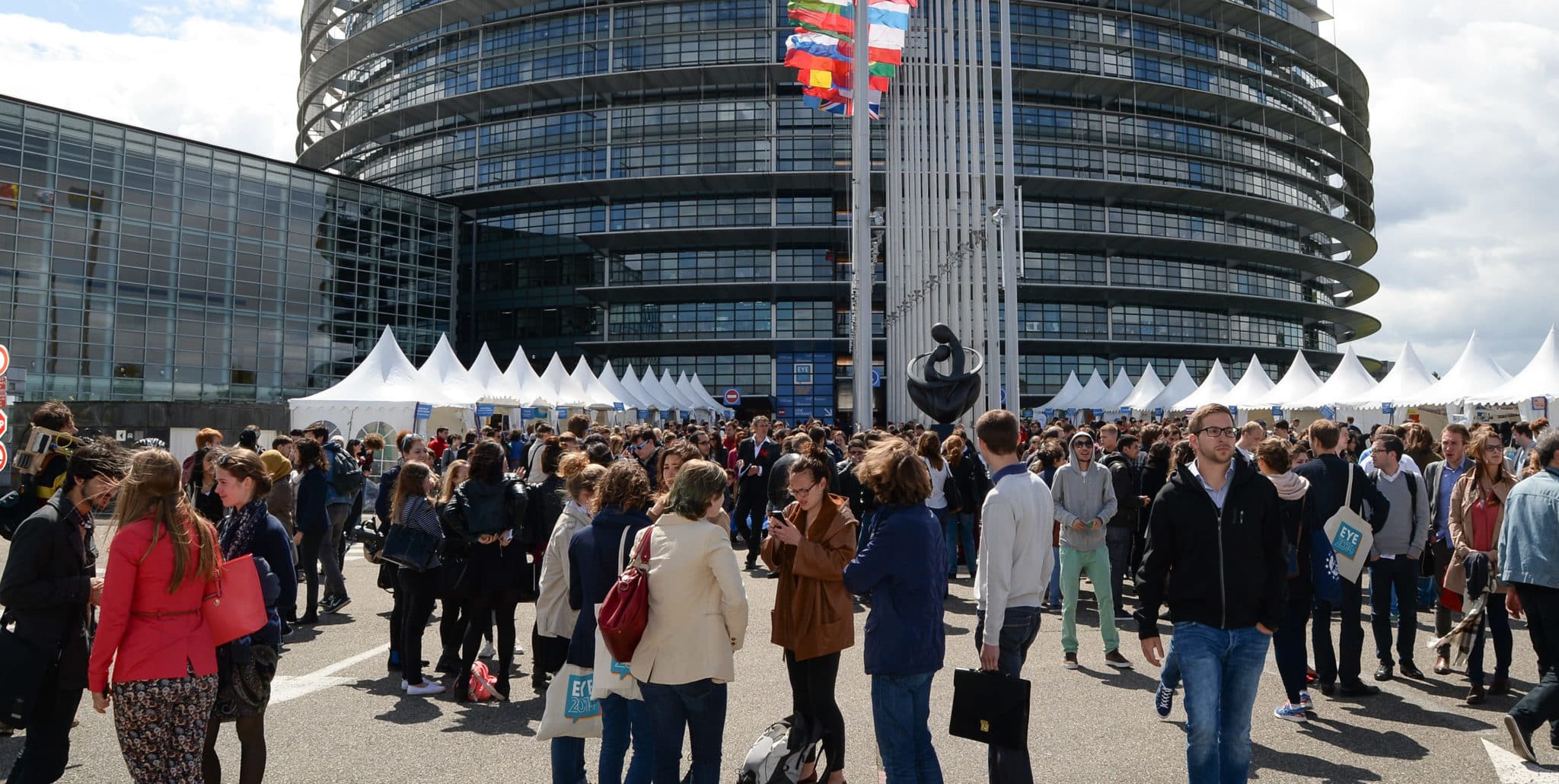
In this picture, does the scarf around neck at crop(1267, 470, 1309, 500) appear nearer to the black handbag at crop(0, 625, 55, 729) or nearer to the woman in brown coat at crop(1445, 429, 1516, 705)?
the woman in brown coat at crop(1445, 429, 1516, 705)

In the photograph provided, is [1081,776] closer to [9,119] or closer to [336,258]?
[9,119]

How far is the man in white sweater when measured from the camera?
4.52 metres

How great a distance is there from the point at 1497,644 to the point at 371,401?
66.8ft

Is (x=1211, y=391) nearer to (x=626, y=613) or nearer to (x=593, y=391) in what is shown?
(x=593, y=391)

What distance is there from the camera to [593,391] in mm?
29297

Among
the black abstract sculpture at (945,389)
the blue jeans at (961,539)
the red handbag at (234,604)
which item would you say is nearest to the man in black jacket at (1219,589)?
the red handbag at (234,604)

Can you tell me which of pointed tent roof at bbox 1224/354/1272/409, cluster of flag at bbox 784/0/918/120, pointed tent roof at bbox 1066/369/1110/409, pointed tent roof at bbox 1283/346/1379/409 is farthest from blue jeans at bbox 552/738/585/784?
pointed tent roof at bbox 1066/369/1110/409

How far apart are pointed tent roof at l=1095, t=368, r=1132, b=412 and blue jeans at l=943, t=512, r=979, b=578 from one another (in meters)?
24.9

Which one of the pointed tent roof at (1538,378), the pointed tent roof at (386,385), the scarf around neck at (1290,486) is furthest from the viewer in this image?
the pointed tent roof at (386,385)

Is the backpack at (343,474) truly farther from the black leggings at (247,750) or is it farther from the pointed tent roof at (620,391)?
the pointed tent roof at (620,391)

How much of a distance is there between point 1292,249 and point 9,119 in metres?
63.8

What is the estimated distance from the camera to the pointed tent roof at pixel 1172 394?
32469mm

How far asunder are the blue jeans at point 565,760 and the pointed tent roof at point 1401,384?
24956 mm

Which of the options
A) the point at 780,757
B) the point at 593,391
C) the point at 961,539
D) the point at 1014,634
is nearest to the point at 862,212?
the point at 593,391
